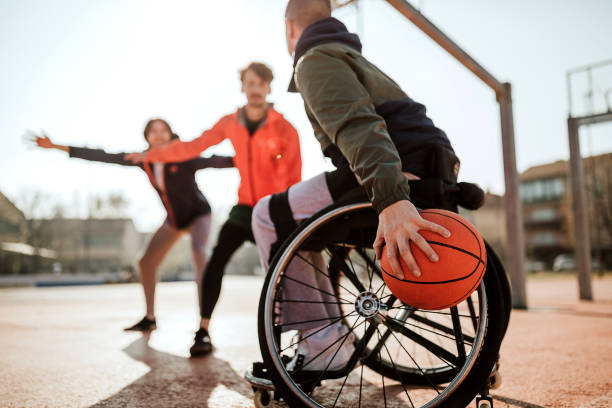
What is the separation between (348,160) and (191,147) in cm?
265

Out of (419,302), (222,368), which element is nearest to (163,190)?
(222,368)

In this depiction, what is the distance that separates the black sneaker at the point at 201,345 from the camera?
3.40 metres

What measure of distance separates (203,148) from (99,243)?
261 ft

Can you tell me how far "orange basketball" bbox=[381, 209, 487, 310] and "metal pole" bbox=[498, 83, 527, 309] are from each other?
6.10 meters

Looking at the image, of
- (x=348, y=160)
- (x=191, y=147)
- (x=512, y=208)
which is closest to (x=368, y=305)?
(x=348, y=160)

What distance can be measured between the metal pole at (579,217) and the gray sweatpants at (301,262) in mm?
7720

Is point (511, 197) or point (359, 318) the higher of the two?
point (511, 197)

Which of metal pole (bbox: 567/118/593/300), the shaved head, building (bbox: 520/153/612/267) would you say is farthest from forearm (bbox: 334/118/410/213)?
building (bbox: 520/153/612/267)

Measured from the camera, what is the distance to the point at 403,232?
1.41m

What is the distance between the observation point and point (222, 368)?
2979 millimetres

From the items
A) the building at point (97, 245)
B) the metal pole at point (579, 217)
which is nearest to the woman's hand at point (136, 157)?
the metal pole at point (579, 217)

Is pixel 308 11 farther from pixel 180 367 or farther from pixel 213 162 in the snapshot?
pixel 213 162

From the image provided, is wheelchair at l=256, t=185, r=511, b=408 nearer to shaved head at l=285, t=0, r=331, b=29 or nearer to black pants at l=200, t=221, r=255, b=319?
shaved head at l=285, t=0, r=331, b=29

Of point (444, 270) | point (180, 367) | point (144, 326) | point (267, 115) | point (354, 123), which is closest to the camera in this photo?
point (444, 270)
